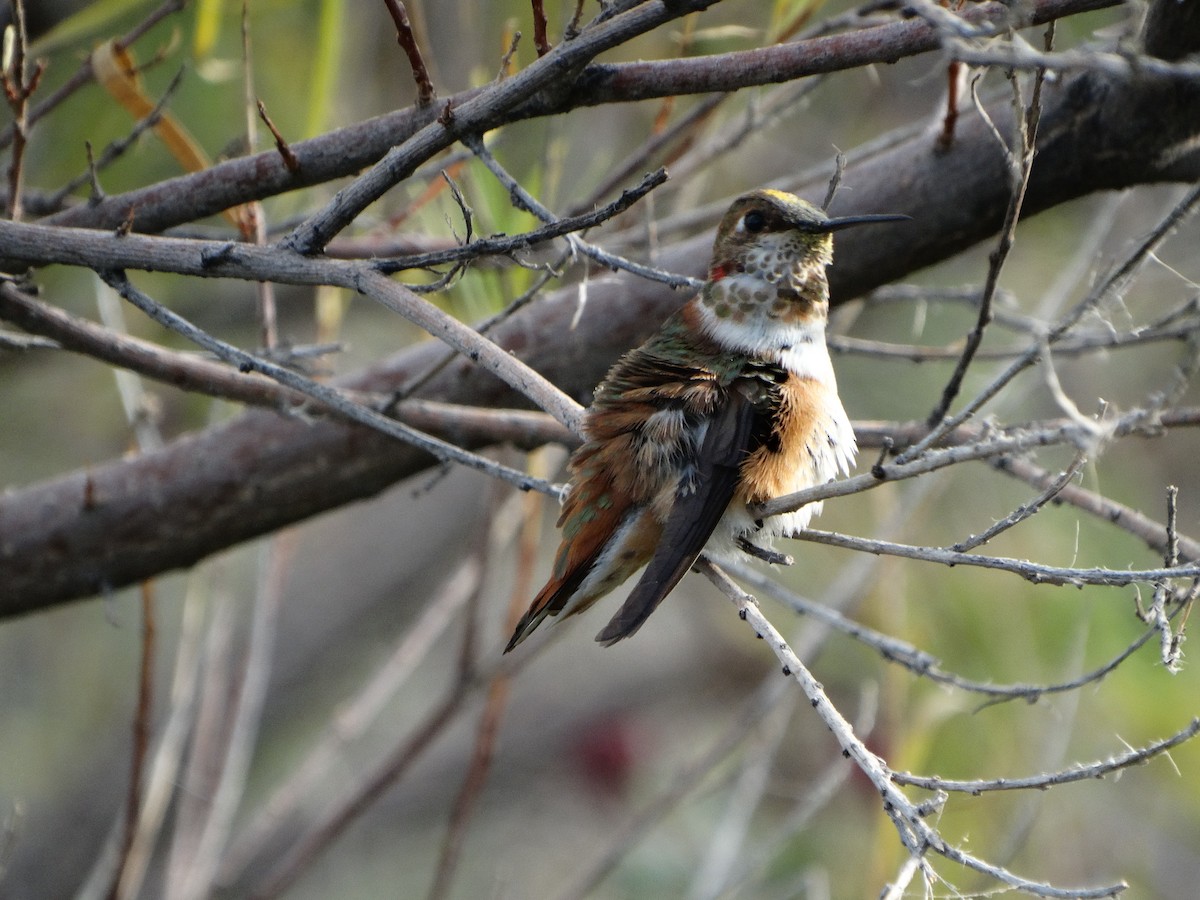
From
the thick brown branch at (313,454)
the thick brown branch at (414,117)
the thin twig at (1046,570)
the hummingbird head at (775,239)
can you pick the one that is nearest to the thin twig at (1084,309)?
the thin twig at (1046,570)

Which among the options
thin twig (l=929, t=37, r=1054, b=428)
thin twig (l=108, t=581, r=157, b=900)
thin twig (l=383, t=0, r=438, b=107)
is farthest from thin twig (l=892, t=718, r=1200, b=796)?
thin twig (l=108, t=581, r=157, b=900)

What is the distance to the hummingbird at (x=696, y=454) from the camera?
209 centimetres

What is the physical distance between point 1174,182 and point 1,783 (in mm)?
6280

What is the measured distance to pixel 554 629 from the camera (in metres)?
2.79

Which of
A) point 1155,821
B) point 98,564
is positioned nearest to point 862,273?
point 98,564

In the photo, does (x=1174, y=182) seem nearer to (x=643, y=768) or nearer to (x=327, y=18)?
(x=327, y=18)

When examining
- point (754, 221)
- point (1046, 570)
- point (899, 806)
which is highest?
point (754, 221)

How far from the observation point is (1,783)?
6391mm

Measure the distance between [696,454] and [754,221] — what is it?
61cm

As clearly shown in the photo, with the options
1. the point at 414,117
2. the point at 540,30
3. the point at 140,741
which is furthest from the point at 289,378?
the point at 140,741

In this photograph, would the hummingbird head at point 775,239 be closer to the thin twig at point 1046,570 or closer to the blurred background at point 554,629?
the blurred background at point 554,629

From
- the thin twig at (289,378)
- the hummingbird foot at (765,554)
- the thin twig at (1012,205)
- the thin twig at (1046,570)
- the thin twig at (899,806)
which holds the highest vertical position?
the thin twig at (1012,205)

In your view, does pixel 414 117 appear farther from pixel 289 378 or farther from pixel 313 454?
pixel 313 454

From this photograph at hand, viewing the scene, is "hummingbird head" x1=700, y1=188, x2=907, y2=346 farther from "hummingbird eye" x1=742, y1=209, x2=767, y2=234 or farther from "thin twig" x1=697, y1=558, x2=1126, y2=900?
"thin twig" x1=697, y1=558, x2=1126, y2=900
